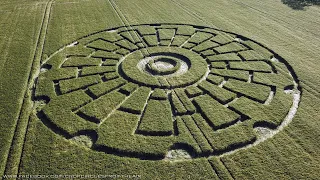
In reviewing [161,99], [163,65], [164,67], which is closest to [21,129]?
[161,99]

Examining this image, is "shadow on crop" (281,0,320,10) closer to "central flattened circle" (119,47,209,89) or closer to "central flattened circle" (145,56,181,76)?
"central flattened circle" (119,47,209,89)

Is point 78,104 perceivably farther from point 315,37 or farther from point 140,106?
point 315,37

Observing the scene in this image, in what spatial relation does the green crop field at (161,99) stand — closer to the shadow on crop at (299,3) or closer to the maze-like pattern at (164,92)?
the maze-like pattern at (164,92)

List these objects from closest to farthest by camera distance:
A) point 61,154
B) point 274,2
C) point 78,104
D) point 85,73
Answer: point 61,154 < point 78,104 < point 85,73 < point 274,2

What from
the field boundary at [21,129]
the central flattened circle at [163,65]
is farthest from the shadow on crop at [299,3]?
the field boundary at [21,129]

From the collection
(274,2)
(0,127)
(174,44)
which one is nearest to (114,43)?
(174,44)

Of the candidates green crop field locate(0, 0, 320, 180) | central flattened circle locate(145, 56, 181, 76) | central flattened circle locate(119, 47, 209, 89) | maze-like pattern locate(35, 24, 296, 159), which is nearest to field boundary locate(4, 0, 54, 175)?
green crop field locate(0, 0, 320, 180)

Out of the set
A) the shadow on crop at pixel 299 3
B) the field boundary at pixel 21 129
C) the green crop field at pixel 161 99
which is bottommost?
the field boundary at pixel 21 129
